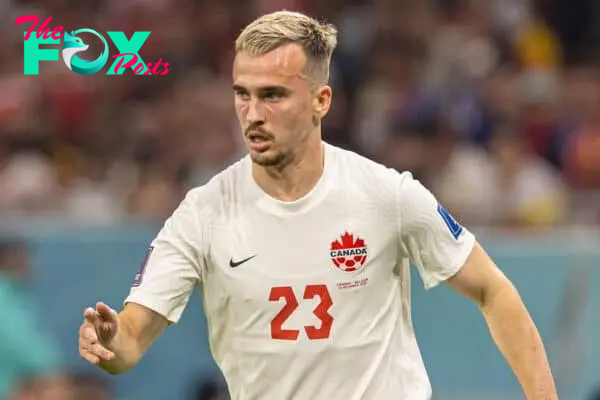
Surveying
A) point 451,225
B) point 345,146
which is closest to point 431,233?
point 451,225

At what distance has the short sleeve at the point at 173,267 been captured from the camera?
178 inches

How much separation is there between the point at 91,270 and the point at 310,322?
3.91 meters

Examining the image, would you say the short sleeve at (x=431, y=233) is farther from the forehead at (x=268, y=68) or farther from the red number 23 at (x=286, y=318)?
the forehead at (x=268, y=68)

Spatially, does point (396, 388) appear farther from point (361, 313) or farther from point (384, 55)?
point (384, 55)

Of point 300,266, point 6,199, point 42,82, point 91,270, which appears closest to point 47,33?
point 42,82

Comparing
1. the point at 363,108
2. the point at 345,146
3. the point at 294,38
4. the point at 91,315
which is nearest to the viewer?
the point at 91,315

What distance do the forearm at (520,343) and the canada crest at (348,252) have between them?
1.51 feet

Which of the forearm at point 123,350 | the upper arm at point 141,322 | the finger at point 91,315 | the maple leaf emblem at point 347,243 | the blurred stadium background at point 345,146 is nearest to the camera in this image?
the finger at point 91,315

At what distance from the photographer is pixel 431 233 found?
15.3 ft

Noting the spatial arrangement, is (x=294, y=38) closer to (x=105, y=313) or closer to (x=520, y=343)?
(x=105, y=313)

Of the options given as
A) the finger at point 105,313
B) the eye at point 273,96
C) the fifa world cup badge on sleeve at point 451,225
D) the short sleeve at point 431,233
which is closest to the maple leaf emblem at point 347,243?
the short sleeve at point 431,233

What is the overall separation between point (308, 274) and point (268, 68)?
0.71m

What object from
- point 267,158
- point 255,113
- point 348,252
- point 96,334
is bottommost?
point 96,334

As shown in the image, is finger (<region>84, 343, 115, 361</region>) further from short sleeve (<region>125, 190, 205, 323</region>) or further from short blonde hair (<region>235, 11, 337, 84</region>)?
short blonde hair (<region>235, 11, 337, 84</region>)
